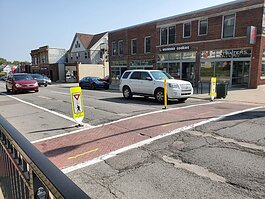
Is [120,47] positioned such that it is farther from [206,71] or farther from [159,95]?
[159,95]

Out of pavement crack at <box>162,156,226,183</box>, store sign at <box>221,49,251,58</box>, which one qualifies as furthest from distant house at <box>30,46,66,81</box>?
pavement crack at <box>162,156,226,183</box>

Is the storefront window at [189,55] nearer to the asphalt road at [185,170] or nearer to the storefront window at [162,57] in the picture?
the storefront window at [162,57]

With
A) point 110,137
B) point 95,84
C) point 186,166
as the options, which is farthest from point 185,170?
point 95,84

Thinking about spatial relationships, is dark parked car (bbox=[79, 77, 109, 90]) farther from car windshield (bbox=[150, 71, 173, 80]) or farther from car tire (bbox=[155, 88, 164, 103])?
car tire (bbox=[155, 88, 164, 103])

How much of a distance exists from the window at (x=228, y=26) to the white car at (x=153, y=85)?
10322mm

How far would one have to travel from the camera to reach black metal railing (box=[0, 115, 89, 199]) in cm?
123

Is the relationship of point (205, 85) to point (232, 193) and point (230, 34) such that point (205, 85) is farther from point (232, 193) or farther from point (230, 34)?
point (232, 193)

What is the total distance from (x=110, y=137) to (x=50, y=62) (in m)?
52.0

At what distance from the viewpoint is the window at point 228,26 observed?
19719mm

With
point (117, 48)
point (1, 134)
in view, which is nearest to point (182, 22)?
point (117, 48)

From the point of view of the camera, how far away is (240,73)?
64.3 ft

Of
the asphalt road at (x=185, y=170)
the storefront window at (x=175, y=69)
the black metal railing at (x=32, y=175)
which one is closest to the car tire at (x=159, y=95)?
the asphalt road at (x=185, y=170)

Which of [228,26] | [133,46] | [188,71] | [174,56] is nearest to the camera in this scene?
[228,26]

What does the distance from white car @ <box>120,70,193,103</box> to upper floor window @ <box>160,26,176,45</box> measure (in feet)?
42.2
